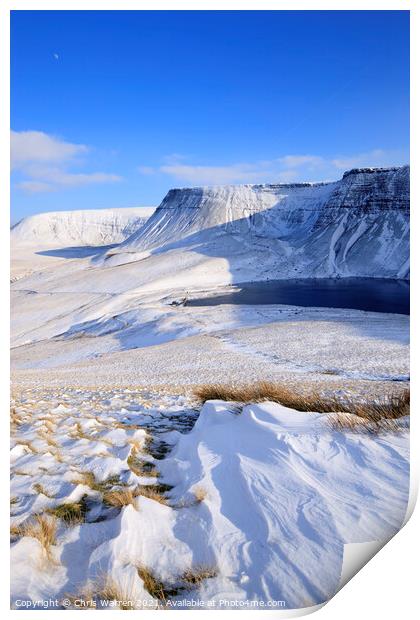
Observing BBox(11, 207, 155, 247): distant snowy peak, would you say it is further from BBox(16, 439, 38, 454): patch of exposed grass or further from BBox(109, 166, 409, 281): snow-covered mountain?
BBox(16, 439, 38, 454): patch of exposed grass

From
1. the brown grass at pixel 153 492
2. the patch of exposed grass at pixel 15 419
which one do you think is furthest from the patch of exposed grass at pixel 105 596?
the patch of exposed grass at pixel 15 419

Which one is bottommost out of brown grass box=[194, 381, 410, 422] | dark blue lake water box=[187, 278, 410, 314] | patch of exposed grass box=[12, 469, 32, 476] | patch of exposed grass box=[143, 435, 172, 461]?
patch of exposed grass box=[143, 435, 172, 461]

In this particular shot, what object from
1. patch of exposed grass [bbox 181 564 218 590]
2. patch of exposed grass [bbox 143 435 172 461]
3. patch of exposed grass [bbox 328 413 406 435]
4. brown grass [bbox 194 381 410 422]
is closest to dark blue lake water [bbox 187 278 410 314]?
brown grass [bbox 194 381 410 422]

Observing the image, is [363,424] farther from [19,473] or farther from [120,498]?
[19,473]
